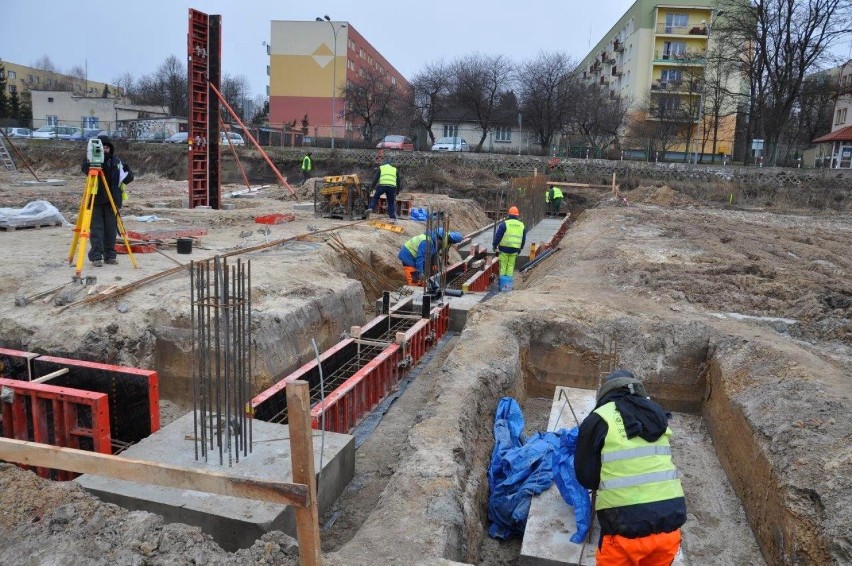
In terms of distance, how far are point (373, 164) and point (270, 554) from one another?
2993 centimetres

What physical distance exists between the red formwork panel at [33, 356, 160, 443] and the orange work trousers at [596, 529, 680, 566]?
383 centimetres

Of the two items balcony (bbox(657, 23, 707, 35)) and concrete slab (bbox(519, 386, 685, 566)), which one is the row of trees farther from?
concrete slab (bbox(519, 386, 685, 566))

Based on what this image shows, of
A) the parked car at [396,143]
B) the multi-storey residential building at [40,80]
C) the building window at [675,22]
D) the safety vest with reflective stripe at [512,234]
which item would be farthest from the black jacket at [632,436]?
the multi-storey residential building at [40,80]

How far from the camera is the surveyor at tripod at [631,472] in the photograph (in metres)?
3.55

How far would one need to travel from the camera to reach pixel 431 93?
140 ft

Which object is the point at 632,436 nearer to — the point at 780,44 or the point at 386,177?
the point at 386,177

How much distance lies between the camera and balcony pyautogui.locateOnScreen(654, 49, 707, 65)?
43000mm

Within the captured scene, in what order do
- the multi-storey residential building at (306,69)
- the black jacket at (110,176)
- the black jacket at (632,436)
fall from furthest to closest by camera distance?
the multi-storey residential building at (306,69), the black jacket at (110,176), the black jacket at (632,436)

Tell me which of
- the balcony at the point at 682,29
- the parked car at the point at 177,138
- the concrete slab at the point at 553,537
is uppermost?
the balcony at the point at 682,29

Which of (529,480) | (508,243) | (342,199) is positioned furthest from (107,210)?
(342,199)

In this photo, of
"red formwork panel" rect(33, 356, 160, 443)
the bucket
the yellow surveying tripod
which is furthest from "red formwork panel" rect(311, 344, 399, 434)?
the bucket

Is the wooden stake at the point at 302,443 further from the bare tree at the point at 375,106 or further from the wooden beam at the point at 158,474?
the bare tree at the point at 375,106

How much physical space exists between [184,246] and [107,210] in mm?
1378

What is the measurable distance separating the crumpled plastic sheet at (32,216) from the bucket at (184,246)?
14.7 ft
